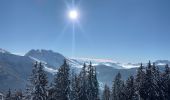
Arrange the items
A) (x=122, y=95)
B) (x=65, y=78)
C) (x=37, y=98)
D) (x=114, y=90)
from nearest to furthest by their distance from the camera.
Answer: (x=37, y=98) < (x=65, y=78) < (x=122, y=95) < (x=114, y=90)

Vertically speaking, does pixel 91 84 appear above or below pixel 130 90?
above

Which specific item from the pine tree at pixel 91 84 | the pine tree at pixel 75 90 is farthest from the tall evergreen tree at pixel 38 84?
the pine tree at pixel 91 84

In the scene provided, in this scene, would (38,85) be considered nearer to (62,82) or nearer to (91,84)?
(62,82)

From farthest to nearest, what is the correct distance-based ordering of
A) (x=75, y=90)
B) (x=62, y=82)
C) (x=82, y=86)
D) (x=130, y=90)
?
(x=130, y=90) → (x=75, y=90) → (x=82, y=86) → (x=62, y=82)

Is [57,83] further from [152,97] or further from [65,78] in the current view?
[152,97]

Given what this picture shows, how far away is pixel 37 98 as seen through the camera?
48.9 metres

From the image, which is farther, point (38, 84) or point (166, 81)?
point (166, 81)

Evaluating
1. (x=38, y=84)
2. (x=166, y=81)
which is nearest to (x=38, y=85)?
(x=38, y=84)

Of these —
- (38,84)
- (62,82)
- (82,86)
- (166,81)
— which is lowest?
(82,86)

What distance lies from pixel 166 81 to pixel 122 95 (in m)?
12.1

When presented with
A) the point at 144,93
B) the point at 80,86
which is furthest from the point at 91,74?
the point at 144,93

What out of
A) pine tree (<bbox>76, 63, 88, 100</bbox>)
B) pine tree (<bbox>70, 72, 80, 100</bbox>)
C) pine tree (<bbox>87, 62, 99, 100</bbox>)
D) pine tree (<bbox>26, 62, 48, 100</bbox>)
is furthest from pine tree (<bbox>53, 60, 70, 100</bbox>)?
pine tree (<bbox>87, 62, 99, 100</bbox>)

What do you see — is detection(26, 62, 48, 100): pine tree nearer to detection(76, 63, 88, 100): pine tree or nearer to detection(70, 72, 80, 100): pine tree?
detection(70, 72, 80, 100): pine tree

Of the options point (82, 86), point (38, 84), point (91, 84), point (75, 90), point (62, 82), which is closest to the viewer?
point (38, 84)
